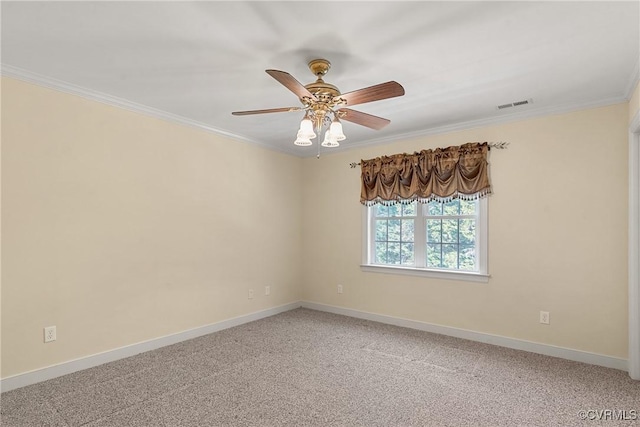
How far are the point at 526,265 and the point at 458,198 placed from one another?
39.1 inches

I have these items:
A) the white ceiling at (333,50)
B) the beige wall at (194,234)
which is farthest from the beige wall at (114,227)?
the white ceiling at (333,50)

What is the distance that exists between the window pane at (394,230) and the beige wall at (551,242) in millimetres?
562

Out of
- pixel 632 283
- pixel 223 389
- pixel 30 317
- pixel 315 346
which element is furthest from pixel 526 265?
pixel 30 317

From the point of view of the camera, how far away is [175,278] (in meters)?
3.83

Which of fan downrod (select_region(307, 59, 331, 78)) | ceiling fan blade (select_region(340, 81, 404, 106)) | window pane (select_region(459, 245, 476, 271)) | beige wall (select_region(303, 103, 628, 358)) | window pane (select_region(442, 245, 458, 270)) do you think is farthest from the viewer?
window pane (select_region(442, 245, 458, 270))

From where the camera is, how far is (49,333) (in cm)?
289

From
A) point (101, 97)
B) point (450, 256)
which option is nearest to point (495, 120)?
point (450, 256)

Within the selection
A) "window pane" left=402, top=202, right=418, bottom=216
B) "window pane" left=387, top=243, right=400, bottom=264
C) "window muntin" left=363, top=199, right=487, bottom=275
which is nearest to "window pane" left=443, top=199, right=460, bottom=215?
"window muntin" left=363, top=199, right=487, bottom=275

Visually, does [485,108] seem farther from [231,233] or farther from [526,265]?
[231,233]

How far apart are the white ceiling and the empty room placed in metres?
0.02

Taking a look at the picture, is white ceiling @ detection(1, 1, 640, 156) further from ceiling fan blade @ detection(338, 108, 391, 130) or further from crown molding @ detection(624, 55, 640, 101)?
ceiling fan blade @ detection(338, 108, 391, 130)

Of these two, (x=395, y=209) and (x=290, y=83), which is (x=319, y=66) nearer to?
(x=290, y=83)

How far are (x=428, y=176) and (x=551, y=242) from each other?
1449 millimetres

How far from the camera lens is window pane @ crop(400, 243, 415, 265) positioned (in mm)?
4523
